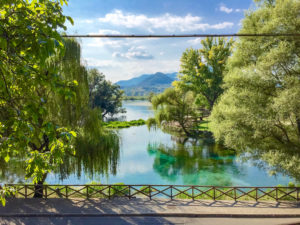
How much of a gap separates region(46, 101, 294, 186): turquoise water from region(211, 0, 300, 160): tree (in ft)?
6.12

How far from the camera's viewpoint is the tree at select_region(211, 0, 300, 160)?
9906 millimetres

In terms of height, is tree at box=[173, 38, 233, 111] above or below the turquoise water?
above

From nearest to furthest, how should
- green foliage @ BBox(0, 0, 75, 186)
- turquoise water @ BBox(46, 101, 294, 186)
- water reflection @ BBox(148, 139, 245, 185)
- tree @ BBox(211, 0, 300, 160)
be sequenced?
green foliage @ BBox(0, 0, 75, 186)
tree @ BBox(211, 0, 300, 160)
turquoise water @ BBox(46, 101, 294, 186)
water reflection @ BBox(148, 139, 245, 185)

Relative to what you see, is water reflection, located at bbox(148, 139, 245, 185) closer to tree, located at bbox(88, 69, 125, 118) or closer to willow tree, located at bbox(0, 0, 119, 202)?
willow tree, located at bbox(0, 0, 119, 202)

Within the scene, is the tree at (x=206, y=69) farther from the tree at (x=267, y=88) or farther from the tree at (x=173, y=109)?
the tree at (x=267, y=88)

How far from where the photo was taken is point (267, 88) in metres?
11.0

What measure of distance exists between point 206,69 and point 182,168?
691 inches

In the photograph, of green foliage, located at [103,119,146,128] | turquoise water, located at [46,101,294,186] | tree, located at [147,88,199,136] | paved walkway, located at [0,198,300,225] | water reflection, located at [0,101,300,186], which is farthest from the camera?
green foliage, located at [103,119,146,128]

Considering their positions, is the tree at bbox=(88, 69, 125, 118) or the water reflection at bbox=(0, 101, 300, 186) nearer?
the water reflection at bbox=(0, 101, 300, 186)

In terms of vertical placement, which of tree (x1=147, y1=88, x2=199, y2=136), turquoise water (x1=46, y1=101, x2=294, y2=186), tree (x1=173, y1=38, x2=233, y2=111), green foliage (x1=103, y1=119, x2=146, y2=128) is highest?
tree (x1=173, y1=38, x2=233, y2=111)

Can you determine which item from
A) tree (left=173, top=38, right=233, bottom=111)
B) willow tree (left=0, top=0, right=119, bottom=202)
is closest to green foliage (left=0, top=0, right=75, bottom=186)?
willow tree (left=0, top=0, right=119, bottom=202)

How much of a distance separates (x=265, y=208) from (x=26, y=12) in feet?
33.5

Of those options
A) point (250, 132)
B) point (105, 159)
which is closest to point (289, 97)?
point (250, 132)

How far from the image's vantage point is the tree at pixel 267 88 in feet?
32.5
